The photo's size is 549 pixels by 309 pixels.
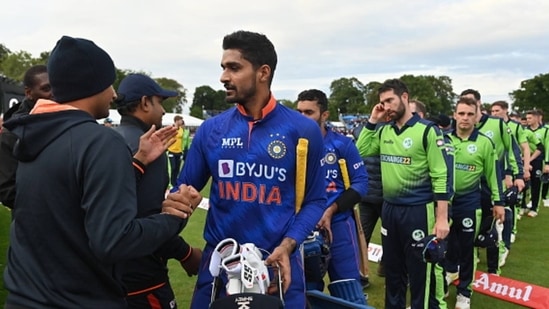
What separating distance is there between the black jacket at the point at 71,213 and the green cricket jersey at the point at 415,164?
2.82 metres

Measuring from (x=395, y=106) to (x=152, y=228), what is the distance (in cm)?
296

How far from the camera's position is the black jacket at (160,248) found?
2.50 m

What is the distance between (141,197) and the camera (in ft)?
8.15

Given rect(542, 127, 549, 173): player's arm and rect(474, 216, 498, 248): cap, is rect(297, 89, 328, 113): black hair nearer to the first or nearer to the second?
rect(474, 216, 498, 248): cap

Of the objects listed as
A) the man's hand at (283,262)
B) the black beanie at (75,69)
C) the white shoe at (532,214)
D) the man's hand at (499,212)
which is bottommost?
the white shoe at (532,214)

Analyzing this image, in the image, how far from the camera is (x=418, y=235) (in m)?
4.05

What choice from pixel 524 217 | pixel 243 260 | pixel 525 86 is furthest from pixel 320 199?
pixel 525 86

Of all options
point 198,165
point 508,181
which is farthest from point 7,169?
point 508,181

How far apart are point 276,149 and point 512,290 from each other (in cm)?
428

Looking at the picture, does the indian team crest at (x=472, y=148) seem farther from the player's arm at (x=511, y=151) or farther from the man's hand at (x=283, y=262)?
the man's hand at (x=283, y=262)

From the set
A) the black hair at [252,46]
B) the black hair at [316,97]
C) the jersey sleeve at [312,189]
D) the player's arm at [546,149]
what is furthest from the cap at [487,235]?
the player's arm at [546,149]

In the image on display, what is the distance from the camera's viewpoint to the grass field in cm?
527

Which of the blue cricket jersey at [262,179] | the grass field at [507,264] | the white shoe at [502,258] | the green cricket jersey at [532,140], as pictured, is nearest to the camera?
the blue cricket jersey at [262,179]

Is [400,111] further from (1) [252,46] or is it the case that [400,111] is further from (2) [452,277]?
(2) [452,277]
